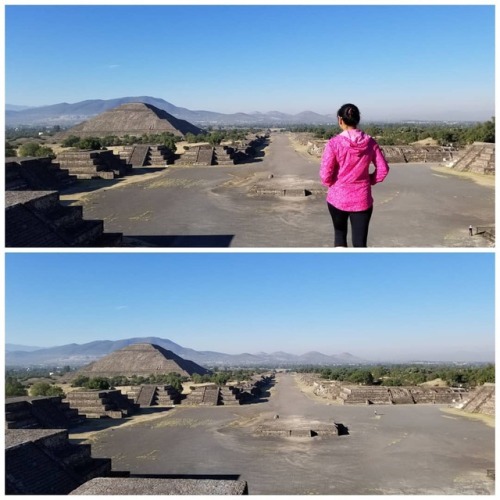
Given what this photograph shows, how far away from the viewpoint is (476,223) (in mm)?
10992

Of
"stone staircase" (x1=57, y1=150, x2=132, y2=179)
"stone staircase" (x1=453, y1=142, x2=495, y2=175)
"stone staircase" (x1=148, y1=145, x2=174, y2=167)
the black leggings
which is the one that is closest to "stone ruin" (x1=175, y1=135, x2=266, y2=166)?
"stone staircase" (x1=148, y1=145, x2=174, y2=167)

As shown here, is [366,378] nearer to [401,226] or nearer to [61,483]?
[401,226]

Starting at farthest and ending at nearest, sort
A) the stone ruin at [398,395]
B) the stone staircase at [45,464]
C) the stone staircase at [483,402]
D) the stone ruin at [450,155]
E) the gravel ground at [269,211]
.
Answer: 1. the stone ruin at [398,395]
2. the stone ruin at [450,155]
3. the stone staircase at [483,402]
4. the gravel ground at [269,211]
5. the stone staircase at [45,464]

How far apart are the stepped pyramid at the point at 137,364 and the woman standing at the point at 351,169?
1562 inches

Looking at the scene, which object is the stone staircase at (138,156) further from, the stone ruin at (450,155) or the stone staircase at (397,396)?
the stone staircase at (397,396)

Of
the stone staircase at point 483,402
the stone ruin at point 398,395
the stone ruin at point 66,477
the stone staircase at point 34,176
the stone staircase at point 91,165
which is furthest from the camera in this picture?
the stone ruin at point 398,395

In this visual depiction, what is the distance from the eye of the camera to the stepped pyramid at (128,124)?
68.5m

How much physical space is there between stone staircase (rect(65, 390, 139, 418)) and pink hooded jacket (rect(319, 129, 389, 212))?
63.5ft

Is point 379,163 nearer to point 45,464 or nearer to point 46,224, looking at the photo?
point 46,224

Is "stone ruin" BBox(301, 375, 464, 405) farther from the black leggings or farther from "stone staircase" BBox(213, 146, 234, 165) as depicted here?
the black leggings

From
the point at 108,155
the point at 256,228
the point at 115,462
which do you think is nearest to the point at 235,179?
the point at 108,155

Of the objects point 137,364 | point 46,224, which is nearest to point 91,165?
point 46,224

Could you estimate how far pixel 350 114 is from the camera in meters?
3.66

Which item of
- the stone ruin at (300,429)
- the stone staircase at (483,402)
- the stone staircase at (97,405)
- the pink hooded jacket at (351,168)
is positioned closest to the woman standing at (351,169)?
the pink hooded jacket at (351,168)
